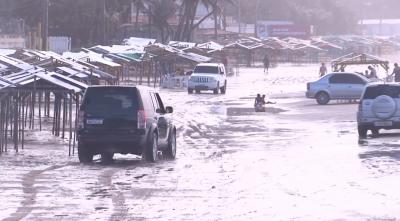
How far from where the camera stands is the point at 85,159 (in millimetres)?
23406

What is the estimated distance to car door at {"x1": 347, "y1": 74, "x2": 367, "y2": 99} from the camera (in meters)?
50.8

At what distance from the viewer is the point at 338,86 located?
51.3m

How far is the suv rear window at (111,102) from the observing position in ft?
75.5

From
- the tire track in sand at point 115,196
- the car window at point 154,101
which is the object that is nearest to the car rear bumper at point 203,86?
the car window at point 154,101

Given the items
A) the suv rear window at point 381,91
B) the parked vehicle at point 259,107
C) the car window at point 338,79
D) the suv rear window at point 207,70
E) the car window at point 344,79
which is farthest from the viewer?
the suv rear window at point 207,70

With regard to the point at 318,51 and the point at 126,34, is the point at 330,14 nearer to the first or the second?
the point at 318,51

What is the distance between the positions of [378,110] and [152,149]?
9.84 metres

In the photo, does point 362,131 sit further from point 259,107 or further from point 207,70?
point 207,70

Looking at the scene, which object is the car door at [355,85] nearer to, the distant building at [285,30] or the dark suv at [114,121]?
the dark suv at [114,121]

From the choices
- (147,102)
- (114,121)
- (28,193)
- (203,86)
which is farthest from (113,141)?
(203,86)

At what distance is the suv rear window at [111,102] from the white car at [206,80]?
37392mm

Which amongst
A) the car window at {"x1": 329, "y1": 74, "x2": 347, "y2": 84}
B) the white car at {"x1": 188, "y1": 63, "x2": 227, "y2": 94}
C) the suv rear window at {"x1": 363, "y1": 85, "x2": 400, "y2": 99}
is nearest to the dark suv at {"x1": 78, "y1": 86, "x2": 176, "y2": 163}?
the suv rear window at {"x1": 363, "y1": 85, "x2": 400, "y2": 99}

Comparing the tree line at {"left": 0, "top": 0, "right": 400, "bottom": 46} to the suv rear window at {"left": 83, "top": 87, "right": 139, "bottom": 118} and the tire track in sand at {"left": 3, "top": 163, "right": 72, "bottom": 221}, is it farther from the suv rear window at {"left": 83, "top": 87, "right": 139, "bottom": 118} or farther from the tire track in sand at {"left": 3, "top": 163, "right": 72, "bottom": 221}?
the tire track in sand at {"left": 3, "top": 163, "right": 72, "bottom": 221}

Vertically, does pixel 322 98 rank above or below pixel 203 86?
below
